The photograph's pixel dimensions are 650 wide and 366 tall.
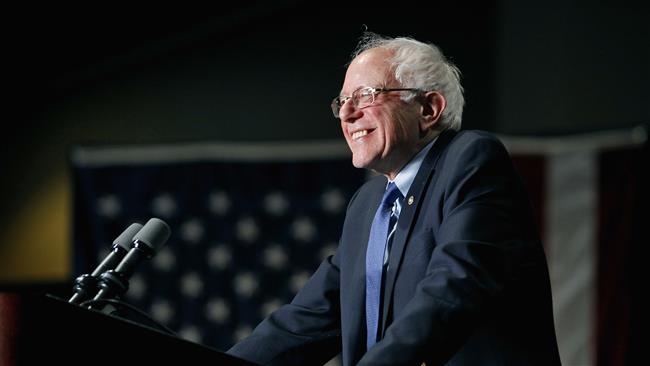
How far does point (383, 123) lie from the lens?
2.22 meters

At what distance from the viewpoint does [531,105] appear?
568 centimetres

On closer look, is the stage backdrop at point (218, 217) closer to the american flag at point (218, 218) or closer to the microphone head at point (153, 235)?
the american flag at point (218, 218)

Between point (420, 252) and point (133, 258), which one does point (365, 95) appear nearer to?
point (420, 252)

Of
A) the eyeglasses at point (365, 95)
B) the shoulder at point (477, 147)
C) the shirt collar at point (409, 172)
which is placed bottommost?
the shirt collar at point (409, 172)

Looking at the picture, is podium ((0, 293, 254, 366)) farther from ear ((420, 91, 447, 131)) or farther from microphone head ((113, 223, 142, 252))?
ear ((420, 91, 447, 131))

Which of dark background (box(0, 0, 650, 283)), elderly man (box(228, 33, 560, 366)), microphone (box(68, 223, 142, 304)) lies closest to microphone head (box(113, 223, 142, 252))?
microphone (box(68, 223, 142, 304))

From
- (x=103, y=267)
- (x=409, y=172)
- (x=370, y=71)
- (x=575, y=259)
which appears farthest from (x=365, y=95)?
(x=575, y=259)

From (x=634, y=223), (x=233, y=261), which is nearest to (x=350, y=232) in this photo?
(x=634, y=223)

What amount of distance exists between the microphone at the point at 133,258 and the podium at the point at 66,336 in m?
0.32

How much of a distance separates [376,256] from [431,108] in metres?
0.36

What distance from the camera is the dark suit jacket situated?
1755 millimetres

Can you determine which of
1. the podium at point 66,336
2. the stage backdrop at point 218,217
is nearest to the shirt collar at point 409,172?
the podium at point 66,336

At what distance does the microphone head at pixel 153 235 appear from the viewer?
2.04 m

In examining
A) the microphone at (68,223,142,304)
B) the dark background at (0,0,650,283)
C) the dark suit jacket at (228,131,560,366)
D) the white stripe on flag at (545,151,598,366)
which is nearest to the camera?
the dark suit jacket at (228,131,560,366)
